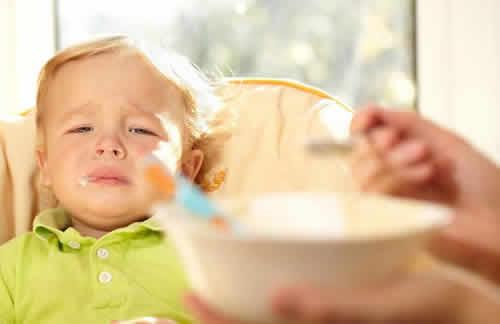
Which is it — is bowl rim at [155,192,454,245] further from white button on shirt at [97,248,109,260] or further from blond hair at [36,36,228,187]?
blond hair at [36,36,228,187]

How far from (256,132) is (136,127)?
222 mm

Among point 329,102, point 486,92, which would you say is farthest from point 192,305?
point 486,92

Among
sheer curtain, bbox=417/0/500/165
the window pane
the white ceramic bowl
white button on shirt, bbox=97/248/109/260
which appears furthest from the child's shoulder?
sheer curtain, bbox=417/0/500/165

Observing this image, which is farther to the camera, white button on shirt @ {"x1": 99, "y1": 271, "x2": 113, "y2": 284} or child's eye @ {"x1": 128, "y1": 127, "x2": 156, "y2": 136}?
child's eye @ {"x1": 128, "y1": 127, "x2": 156, "y2": 136}

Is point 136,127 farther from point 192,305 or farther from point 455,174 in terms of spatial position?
point 192,305

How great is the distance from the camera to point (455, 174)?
924mm

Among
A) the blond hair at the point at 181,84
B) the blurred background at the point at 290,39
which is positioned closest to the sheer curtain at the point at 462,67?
the blurred background at the point at 290,39

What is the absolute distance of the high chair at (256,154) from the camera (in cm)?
125

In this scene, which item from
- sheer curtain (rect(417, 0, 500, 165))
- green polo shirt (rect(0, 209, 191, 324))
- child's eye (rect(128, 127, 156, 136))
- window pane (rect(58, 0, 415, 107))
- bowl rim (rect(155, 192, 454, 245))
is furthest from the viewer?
window pane (rect(58, 0, 415, 107))

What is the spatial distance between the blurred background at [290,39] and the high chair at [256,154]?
1.72ft

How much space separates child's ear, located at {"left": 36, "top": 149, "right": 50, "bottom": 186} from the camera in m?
1.26

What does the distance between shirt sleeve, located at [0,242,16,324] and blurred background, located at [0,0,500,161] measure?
74 centimetres

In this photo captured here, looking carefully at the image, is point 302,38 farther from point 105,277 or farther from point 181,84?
point 105,277

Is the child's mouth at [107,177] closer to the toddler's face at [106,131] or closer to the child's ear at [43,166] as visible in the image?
the toddler's face at [106,131]
